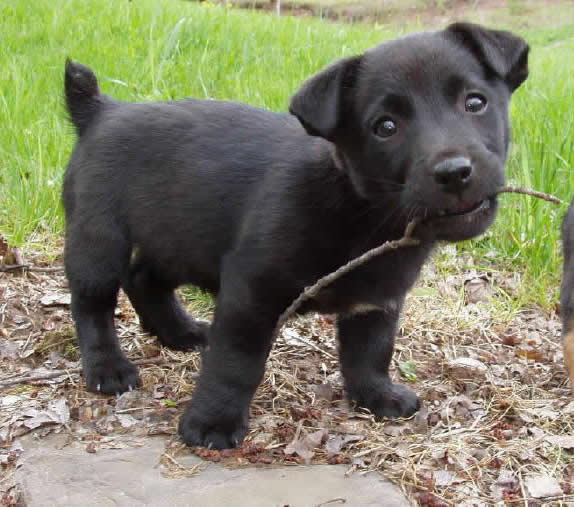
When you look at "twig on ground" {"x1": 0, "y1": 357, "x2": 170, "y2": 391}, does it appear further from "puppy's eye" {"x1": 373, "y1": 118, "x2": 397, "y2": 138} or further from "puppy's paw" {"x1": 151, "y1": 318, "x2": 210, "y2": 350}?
"puppy's eye" {"x1": 373, "y1": 118, "x2": 397, "y2": 138}

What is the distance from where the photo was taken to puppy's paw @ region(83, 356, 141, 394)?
3240 millimetres

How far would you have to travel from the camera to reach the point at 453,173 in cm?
223

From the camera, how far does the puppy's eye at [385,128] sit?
2.48 m

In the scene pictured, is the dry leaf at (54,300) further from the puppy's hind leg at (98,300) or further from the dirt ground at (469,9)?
the dirt ground at (469,9)

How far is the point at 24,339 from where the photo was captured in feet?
12.0

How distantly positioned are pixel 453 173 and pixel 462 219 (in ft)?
0.69

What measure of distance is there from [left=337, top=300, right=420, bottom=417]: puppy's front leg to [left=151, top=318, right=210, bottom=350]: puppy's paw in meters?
0.76

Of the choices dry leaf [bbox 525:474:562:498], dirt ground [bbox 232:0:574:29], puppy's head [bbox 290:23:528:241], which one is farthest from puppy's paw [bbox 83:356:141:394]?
dirt ground [bbox 232:0:574:29]

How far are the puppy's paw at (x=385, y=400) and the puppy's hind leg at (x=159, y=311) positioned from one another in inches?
33.8

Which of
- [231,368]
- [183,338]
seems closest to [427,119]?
[231,368]

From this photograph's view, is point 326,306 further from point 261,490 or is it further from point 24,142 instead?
point 24,142

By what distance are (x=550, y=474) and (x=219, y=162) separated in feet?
5.33

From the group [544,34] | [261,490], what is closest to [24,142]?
[261,490]

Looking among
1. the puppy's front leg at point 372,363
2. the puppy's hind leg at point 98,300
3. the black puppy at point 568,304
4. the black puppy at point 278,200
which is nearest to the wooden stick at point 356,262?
the black puppy at point 278,200
